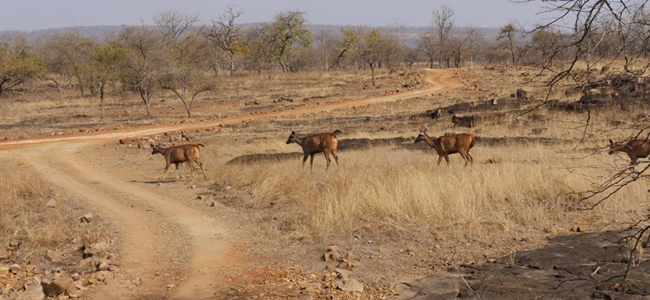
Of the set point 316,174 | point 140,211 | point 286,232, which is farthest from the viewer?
point 316,174

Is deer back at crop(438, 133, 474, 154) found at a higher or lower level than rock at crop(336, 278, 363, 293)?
higher

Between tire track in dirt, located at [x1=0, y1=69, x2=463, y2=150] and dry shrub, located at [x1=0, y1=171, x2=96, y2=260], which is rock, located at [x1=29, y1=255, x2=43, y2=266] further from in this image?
tire track in dirt, located at [x1=0, y1=69, x2=463, y2=150]

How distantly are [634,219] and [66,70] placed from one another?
5583 cm

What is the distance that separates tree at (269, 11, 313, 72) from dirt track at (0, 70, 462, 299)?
37.1m

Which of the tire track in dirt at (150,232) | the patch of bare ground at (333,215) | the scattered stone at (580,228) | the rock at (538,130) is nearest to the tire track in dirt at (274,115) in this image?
the patch of bare ground at (333,215)

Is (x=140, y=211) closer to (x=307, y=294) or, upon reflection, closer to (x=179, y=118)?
(x=307, y=294)

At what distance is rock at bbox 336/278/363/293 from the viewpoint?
6047 millimetres

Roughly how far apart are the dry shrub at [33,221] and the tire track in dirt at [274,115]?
12.0 m

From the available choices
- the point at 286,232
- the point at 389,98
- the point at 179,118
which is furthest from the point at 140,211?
the point at 389,98

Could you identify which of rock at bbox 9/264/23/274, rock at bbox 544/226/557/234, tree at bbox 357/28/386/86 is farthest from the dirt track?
tree at bbox 357/28/386/86

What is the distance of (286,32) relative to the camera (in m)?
54.2

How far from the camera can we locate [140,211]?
10250mm

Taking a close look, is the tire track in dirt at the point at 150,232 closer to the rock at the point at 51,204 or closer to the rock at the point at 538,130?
the rock at the point at 51,204

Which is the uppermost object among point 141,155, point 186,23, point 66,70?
point 186,23
